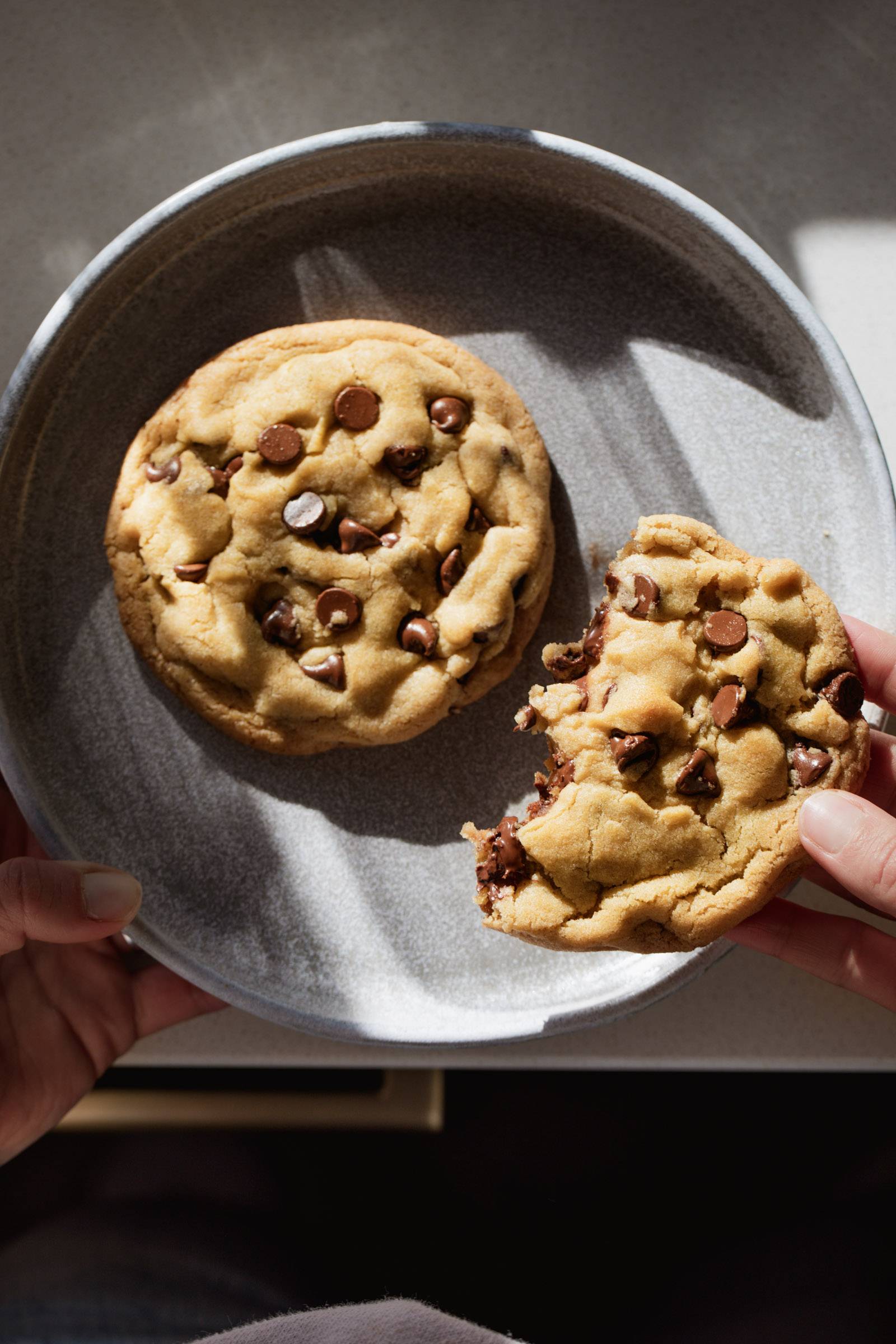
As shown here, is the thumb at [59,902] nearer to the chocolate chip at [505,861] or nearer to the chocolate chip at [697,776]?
the chocolate chip at [505,861]

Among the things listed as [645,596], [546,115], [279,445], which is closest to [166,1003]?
[279,445]

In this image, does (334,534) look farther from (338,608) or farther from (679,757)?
(679,757)

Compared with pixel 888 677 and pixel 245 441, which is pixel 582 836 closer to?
pixel 888 677

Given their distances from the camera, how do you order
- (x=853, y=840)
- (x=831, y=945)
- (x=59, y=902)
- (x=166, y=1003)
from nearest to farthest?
1. (x=853, y=840)
2. (x=59, y=902)
3. (x=831, y=945)
4. (x=166, y=1003)

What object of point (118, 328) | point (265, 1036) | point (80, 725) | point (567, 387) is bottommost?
point (265, 1036)

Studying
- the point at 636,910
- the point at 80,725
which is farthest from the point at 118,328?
the point at 636,910
